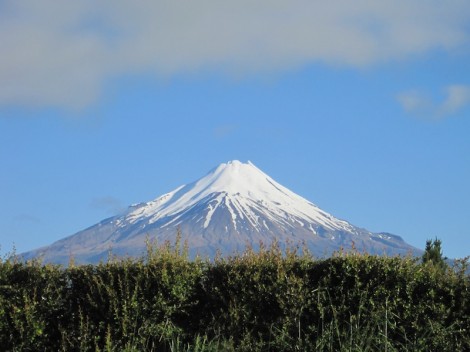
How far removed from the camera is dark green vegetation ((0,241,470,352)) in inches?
516

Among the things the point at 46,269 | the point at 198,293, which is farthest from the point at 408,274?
the point at 46,269

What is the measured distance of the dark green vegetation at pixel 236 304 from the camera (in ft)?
43.0

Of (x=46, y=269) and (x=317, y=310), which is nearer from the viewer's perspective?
(x=317, y=310)

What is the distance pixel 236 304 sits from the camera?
44.9 feet

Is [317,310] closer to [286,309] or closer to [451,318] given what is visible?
[286,309]

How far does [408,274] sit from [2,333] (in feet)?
21.5

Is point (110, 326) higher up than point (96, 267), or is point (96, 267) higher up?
point (96, 267)

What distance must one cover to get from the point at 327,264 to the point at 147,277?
289cm

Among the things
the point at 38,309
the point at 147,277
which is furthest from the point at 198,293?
the point at 38,309

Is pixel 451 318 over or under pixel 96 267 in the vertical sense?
under

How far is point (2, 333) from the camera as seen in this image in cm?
1407

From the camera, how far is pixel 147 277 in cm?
1401

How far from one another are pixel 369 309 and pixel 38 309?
5.38m

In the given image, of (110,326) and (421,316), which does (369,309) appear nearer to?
(421,316)
